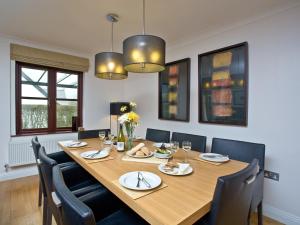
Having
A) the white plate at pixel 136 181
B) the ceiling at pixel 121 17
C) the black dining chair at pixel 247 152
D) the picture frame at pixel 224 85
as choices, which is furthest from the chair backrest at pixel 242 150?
the ceiling at pixel 121 17

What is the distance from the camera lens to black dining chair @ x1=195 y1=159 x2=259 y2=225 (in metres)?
0.83

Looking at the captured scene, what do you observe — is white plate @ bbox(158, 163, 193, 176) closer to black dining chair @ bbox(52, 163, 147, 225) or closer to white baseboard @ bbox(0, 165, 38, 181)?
black dining chair @ bbox(52, 163, 147, 225)

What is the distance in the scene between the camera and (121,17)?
86.2 inches

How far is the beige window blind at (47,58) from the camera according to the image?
288cm

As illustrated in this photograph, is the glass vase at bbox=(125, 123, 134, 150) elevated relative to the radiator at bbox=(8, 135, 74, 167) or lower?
elevated

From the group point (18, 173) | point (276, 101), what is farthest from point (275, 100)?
point (18, 173)

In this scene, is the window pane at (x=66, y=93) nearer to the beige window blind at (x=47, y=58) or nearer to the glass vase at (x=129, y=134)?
the beige window blind at (x=47, y=58)

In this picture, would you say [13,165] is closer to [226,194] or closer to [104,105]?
[104,105]

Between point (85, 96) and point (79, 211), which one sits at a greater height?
point (85, 96)

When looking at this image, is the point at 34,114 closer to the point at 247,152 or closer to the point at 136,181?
the point at 136,181

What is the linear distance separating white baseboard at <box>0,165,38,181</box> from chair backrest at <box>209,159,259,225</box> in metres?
3.27

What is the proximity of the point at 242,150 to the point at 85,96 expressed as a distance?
10.1ft

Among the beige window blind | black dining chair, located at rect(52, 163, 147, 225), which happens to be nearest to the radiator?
the beige window blind

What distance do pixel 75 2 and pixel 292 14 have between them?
2.32 m
